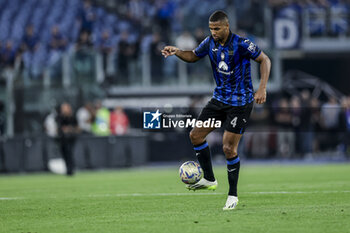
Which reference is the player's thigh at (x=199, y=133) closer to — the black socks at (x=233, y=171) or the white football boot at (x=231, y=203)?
the black socks at (x=233, y=171)

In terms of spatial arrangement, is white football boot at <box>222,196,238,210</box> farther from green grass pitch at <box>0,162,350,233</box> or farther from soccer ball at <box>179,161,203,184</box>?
soccer ball at <box>179,161,203,184</box>

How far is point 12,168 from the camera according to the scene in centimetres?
2059

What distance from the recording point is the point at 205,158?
9508 mm

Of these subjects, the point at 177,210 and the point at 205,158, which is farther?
the point at 205,158

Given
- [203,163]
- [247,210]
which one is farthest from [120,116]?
[247,210]

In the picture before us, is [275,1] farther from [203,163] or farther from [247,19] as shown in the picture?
[203,163]

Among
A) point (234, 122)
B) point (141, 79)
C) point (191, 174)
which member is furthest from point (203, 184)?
point (141, 79)

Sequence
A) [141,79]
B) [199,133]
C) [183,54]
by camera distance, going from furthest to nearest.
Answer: [141,79] < [183,54] < [199,133]

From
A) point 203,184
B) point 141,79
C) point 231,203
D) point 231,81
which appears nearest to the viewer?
point 231,203

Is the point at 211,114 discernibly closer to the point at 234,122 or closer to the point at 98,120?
the point at 234,122

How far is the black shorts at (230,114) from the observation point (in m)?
8.77

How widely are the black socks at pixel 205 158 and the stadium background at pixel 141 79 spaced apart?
10.1m

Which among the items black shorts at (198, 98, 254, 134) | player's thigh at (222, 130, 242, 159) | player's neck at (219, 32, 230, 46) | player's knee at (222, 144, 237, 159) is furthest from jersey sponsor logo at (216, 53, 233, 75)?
player's knee at (222, 144, 237, 159)

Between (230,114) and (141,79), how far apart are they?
663 inches
